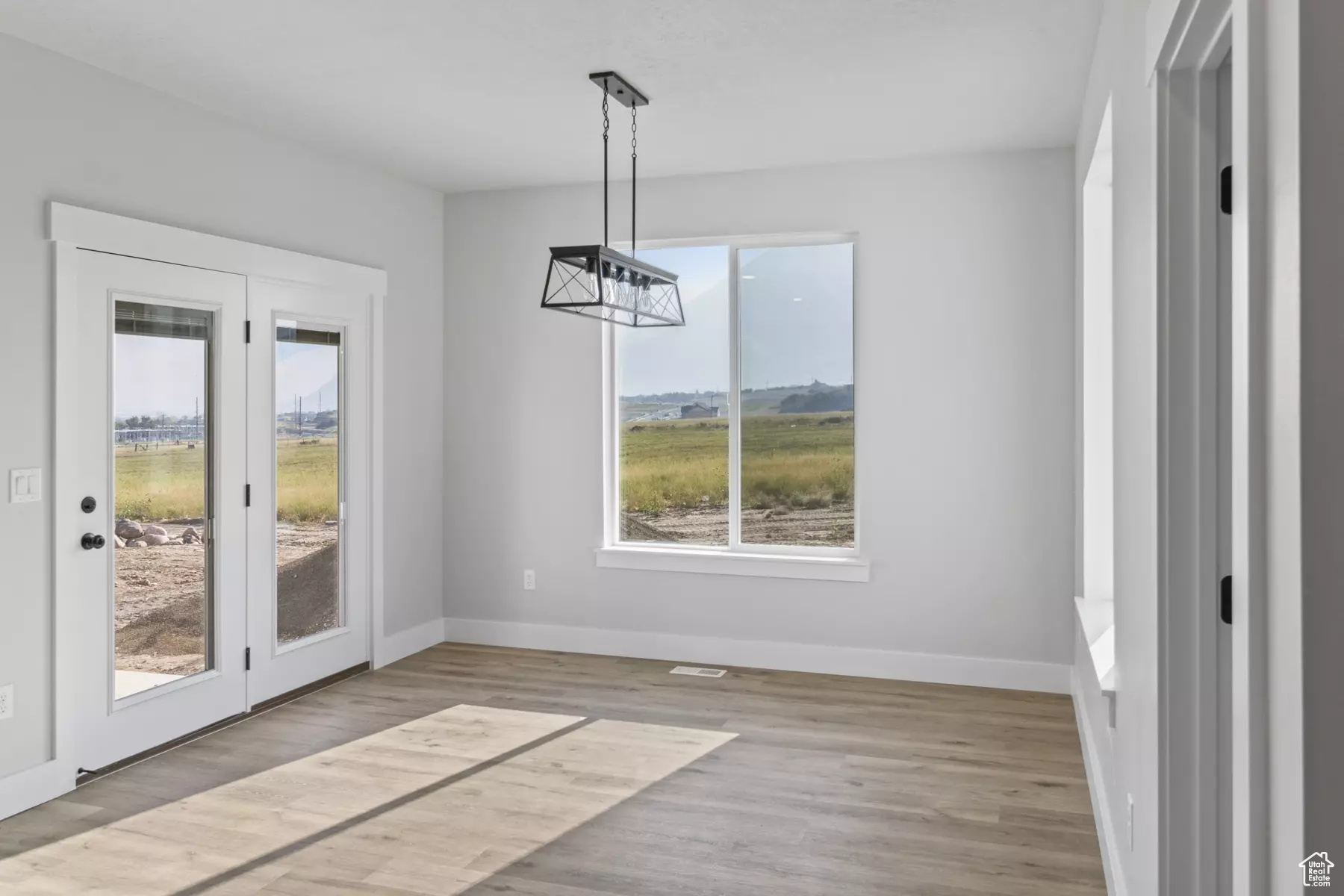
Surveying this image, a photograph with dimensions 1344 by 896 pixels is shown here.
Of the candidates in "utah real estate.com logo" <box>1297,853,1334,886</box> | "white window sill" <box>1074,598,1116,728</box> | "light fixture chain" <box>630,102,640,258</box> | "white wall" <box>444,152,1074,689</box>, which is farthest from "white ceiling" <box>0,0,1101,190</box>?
"utah real estate.com logo" <box>1297,853,1334,886</box>

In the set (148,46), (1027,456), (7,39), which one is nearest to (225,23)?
(148,46)

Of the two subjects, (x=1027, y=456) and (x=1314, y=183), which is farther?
(x=1027, y=456)

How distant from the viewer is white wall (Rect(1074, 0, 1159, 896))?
195 centimetres

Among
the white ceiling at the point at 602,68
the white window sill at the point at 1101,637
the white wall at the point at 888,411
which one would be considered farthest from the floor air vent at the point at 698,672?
the white ceiling at the point at 602,68

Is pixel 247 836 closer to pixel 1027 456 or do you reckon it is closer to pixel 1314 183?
pixel 1314 183

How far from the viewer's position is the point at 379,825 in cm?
318

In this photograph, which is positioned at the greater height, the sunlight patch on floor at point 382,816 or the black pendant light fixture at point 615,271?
the black pendant light fixture at point 615,271

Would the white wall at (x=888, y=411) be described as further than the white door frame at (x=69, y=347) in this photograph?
Yes

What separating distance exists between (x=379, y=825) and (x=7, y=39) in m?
2.96

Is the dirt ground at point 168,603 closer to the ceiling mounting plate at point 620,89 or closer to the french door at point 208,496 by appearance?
the french door at point 208,496

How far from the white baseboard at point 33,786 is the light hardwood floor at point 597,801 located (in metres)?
0.05

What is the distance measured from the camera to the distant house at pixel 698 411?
5.38m

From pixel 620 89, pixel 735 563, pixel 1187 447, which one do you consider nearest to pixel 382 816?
pixel 735 563

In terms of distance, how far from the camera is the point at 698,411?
540 centimetres
